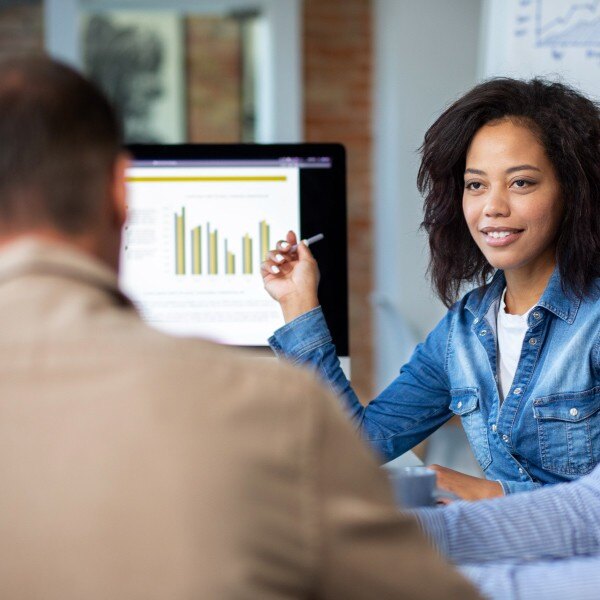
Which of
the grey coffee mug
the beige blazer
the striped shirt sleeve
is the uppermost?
the beige blazer

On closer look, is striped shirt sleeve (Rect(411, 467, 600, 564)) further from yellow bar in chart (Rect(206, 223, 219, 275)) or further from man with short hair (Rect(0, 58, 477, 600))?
yellow bar in chart (Rect(206, 223, 219, 275))

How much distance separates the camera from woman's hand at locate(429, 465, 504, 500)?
1.52m

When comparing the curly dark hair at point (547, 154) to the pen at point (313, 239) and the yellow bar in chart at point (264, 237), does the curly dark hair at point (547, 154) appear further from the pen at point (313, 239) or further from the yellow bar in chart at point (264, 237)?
the yellow bar in chart at point (264, 237)

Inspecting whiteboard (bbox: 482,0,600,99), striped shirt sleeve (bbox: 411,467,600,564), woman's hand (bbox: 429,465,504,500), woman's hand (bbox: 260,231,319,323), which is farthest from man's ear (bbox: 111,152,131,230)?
whiteboard (bbox: 482,0,600,99)

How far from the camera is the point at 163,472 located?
25.5 inches

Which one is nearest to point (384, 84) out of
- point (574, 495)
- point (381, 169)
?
point (381, 169)

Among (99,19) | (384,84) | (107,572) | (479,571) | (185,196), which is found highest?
(99,19)

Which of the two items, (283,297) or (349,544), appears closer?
(349,544)

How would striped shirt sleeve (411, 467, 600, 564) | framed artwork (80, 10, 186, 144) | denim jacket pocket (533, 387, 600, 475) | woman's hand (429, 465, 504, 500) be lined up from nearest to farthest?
striped shirt sleeve (411, 467, 600, 564), woman's hand (429, 465, 504, 500), denim jacket pocket (533, 387, 600, 475), framed artwork (80, 10, 186, 144)

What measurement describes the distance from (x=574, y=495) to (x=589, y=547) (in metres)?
0.07

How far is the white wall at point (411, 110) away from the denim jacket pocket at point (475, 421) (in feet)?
8.74

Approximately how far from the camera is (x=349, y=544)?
0.68 metres

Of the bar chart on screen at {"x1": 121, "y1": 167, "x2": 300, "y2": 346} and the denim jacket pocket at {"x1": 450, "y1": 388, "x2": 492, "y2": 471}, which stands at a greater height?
the bar chart on screen at {"x1": 121, "y1": 167, "x2": 300, "y2": 346}

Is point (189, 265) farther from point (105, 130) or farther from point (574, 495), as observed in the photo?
point (105, 130)
